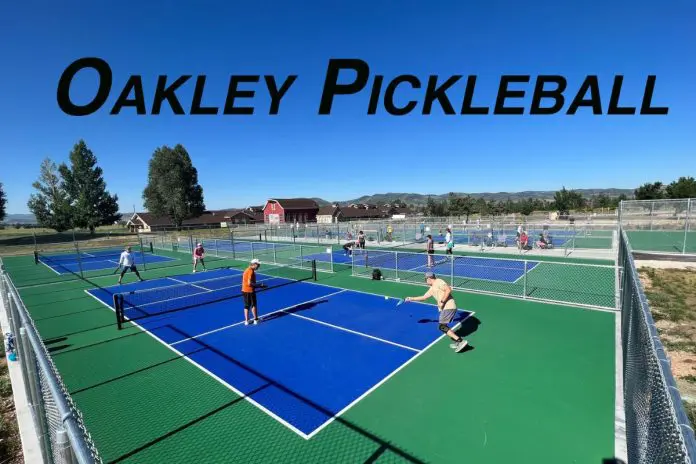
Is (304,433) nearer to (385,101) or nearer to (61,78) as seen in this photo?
(385,101)

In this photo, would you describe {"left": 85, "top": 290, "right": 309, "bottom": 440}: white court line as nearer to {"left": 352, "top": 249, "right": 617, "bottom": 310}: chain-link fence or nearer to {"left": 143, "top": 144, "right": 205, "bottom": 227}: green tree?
{"left": 352, "top": 249, "right": 617, "bottom": 310}: chain-link fence

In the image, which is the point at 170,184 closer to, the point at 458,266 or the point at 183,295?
the point at 183,295

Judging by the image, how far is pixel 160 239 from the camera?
127ft

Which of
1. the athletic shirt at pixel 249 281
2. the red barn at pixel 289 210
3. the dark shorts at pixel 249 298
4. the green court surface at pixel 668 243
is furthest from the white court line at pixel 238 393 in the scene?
the red barn at pixel 289 210

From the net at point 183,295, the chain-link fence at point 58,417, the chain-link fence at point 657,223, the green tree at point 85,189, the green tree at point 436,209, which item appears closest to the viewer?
the chain-link fence at point 58,417

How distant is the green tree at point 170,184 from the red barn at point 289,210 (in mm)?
18253

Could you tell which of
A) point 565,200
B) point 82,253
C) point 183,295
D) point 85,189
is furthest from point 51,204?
point 565,200

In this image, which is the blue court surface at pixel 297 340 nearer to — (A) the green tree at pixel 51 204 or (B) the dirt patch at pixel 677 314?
(B) the dirt patch at pixel 677 314

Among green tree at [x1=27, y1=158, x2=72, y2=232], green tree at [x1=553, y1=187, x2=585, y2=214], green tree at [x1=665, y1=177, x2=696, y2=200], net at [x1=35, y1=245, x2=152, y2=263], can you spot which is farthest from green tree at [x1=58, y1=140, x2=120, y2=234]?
green tree at [x1=665, y1=177, x2=696, y2=200]

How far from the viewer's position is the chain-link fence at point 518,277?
12.9m

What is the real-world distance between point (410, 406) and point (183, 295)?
40.7ft

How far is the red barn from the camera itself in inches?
3068

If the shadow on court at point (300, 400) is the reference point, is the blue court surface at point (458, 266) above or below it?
above

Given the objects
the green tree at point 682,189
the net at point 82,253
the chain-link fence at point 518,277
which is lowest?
the net at point 82,253
